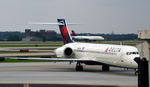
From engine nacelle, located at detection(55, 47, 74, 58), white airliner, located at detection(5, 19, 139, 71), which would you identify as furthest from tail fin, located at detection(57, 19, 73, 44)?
engine nacelle, located at detection(55, 47, 74, 58)

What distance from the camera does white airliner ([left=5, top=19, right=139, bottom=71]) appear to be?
123ft

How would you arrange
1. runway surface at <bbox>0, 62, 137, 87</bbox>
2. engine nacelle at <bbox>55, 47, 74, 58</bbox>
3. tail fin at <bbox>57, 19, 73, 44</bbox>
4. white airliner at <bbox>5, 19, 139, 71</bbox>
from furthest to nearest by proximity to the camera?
tail fin at <bbox>57, 19, 73, 44</bbox>
engine nacelle at <bbox>55, 47, 74, 58</bbox>
white airliner at <bbox>5, 19, 139, 71</bbox>
runway surface at <bbox>0, 62, 137, 87</bbox>

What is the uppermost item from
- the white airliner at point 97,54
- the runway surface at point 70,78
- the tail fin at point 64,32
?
the tail fin at point 64,32

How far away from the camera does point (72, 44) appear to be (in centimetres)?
4684

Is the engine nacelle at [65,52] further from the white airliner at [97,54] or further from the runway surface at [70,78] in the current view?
the runway surface at [70,78]

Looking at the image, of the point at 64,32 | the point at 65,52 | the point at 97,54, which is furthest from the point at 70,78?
the point at 64,32

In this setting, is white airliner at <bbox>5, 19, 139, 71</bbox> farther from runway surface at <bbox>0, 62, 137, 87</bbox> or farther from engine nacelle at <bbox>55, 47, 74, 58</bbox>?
runway surface at <bbox>0, 62, 137, 87</bbox>

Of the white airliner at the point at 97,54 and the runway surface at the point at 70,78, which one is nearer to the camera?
the runway surface at the point at 70,78

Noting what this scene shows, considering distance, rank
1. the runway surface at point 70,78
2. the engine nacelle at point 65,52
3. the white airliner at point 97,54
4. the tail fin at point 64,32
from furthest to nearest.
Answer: the tail fin at point 64,32 → the engine nacelle at point 65,52 → the white airliner at point 97,54 → the runway surface at point 70,78

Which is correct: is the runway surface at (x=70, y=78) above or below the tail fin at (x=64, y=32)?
below

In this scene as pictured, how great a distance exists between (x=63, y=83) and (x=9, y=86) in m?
4.13

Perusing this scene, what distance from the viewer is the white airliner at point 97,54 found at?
37.4 metres

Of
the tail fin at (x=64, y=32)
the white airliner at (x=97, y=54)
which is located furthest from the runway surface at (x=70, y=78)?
the tail fin at (x=64, y=32)

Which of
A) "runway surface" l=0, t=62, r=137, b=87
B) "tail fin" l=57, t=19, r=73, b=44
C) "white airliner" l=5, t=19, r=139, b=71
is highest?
"tail fin" l=57, t=19, r=73, b=44
